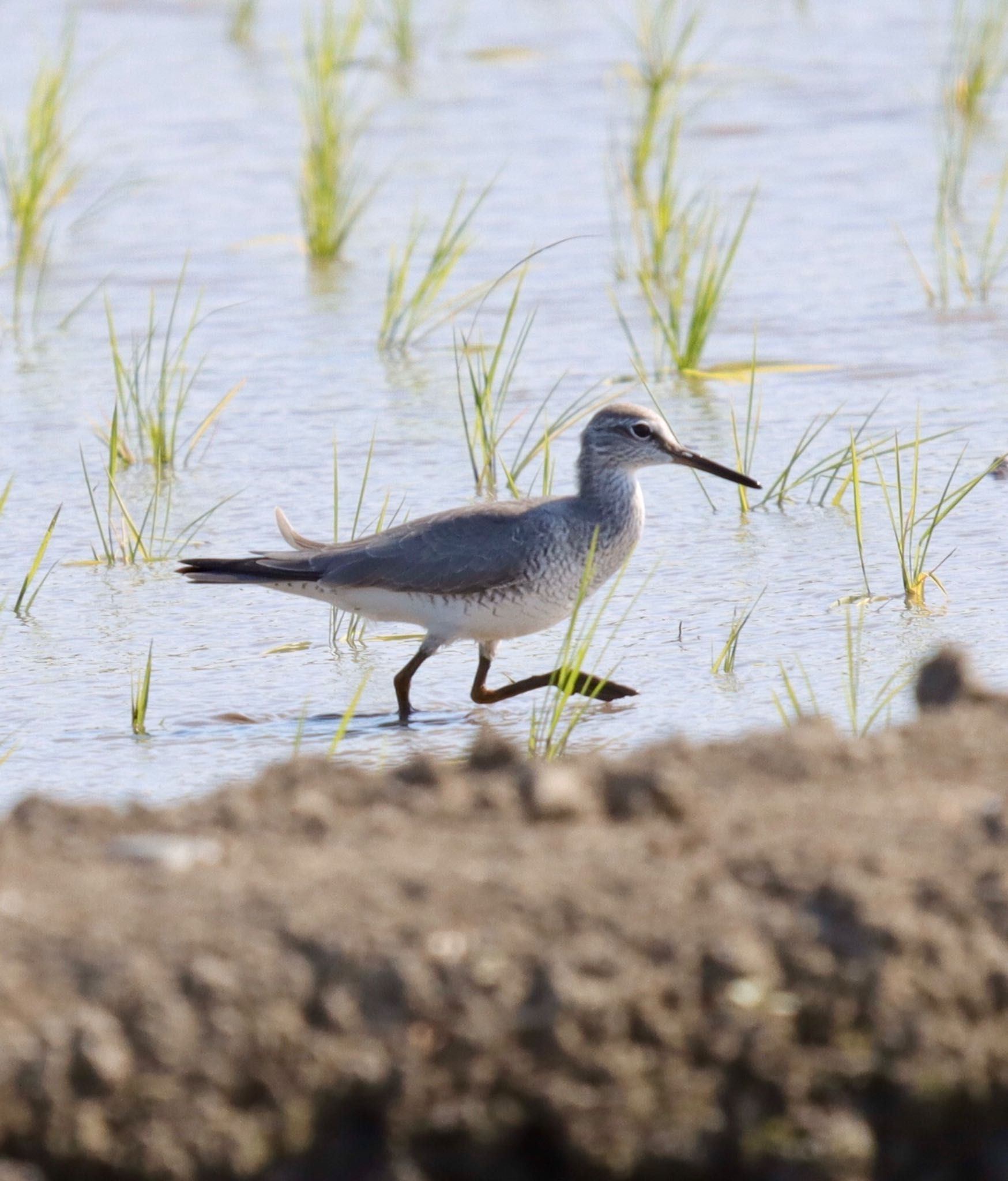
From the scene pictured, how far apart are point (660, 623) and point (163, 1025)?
3.65m

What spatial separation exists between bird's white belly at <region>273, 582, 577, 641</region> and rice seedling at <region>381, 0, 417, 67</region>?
9.34m

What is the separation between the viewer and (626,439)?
20.6ft

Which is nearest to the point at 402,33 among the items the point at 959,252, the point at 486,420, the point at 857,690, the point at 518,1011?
the point at 959,252

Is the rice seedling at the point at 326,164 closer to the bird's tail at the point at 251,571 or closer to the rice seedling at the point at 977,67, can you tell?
the rice seedling at the point at 977,67

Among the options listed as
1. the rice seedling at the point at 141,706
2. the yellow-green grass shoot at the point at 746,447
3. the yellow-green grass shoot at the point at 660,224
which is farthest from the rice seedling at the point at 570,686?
the yellow-green grass shoot at the point at 660,224

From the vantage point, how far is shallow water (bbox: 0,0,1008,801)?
5.65 meters

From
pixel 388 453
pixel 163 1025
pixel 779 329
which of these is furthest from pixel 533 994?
pixel 779 329

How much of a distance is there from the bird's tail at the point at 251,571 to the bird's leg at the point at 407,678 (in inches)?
14.5

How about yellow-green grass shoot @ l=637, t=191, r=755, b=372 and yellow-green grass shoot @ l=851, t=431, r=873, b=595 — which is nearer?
yellow-green grass shoot @ l=851, t=431, r=873, b=595

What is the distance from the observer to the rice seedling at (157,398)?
7047 millimetres

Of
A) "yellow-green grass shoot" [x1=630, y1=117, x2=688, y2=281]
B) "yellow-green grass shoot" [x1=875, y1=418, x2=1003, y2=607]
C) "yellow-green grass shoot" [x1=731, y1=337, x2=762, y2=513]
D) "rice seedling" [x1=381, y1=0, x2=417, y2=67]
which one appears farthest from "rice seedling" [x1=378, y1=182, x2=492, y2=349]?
"rice seedling" [x1=381, y1=0, x2=417, y2=67]

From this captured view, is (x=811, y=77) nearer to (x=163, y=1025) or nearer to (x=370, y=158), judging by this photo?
(x=370, y=158)

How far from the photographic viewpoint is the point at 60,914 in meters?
2.79

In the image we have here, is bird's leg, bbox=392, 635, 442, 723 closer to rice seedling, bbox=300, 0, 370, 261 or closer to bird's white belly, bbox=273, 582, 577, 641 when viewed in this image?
bird's white belly, bbox=273, 582, 577, 641
